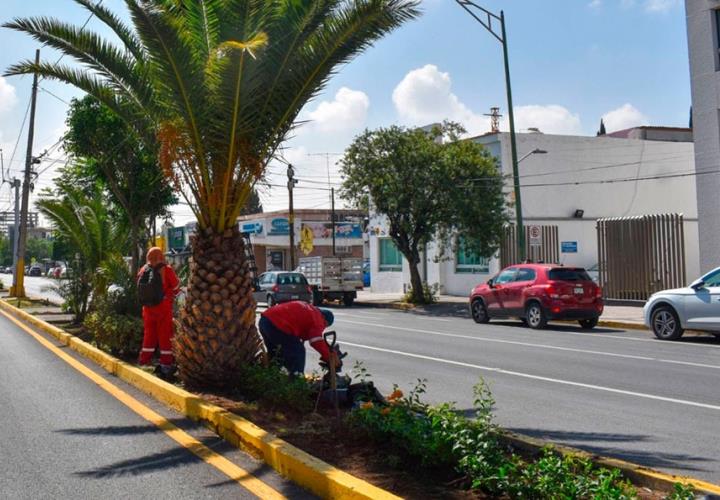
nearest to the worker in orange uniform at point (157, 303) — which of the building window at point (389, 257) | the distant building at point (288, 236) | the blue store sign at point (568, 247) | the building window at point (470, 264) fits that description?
the building window at point (470, 264)

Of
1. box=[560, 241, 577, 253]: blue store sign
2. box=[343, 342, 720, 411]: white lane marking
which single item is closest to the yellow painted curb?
box=[343, 342, 720, 411]: white lane marking

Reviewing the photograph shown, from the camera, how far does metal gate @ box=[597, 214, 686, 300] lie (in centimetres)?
2455

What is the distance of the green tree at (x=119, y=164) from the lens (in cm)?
1683

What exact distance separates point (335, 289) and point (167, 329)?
21.8m

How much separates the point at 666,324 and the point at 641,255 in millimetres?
10257

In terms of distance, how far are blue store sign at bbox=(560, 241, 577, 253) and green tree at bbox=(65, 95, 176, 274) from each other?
18.4 metres

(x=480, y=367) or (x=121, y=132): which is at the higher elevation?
(x=121, y=132)

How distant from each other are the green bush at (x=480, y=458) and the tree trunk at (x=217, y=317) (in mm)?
2488

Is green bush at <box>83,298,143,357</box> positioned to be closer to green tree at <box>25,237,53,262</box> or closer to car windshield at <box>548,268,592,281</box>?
car windshield at <box>548,268,592,281</box>

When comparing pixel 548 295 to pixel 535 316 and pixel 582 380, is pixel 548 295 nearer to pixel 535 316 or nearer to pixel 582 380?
pixel 535 316

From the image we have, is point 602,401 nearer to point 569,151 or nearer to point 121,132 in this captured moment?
point 121,132

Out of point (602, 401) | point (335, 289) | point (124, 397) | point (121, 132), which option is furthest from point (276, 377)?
point (335, 289)

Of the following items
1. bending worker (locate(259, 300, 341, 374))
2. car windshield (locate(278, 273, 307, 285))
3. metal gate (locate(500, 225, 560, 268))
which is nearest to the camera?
bending worker (locate(259, 300, 341, 374))

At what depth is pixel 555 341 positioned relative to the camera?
52.1 ft
